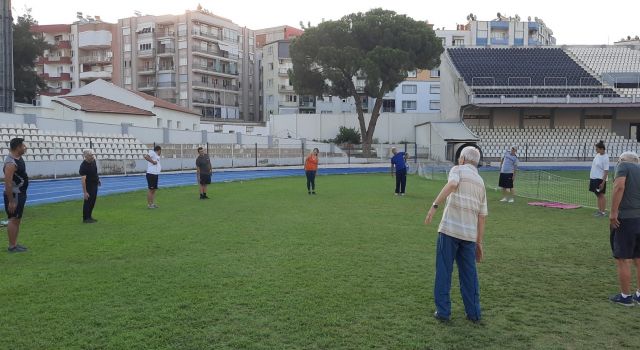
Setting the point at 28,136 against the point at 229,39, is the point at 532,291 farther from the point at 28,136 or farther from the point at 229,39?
the point at 229,39

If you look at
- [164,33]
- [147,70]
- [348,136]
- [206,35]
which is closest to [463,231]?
[348,136]

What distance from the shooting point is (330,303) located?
5836mm

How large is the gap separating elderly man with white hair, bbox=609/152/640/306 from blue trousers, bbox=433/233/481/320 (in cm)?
186

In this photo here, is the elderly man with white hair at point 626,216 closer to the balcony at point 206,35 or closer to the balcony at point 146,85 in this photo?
the balcony at point 206,35

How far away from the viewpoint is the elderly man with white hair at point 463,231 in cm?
529

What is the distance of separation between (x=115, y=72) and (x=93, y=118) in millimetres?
33023

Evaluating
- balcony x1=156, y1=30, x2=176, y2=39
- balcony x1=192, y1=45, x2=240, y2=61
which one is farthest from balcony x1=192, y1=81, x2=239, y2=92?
balcony x1=156, y1=30, x2=176, y2=39

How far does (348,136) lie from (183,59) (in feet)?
84.4

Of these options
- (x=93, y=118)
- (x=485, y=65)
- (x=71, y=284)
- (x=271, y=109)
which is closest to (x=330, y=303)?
(x=71, y=284)

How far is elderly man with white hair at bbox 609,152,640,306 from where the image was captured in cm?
590

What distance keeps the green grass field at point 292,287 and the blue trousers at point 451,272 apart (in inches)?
6.8

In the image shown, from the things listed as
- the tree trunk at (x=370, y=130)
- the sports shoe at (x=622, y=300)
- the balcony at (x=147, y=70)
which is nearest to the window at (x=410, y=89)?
the tree trunk at (x=370, y=130)

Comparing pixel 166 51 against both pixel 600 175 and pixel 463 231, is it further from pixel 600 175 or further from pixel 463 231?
pixel 463 231

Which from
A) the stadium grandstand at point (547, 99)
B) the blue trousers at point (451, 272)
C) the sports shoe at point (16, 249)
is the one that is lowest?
the sports shoe at point (16, 249)
